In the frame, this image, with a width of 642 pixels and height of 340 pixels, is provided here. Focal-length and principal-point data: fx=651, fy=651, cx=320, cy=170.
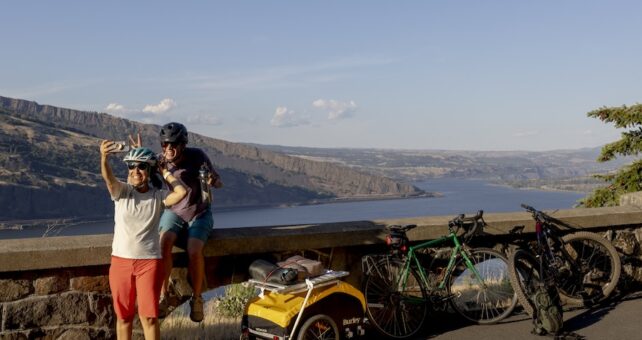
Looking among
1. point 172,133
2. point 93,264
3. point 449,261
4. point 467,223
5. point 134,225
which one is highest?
point 172,133

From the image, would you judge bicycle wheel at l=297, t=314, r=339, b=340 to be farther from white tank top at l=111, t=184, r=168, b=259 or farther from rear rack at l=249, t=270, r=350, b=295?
white tank top at l=111, t=184, r=168, b=259

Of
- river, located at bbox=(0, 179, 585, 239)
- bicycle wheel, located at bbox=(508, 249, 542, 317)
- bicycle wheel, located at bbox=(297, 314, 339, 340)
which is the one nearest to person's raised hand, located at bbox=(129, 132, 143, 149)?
bicycle wheel, located at bbox=(297, 314, 339, 340)

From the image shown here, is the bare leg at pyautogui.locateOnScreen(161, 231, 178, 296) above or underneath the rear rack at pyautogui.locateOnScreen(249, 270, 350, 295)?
above

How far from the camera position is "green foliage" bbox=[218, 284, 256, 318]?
7.21 m

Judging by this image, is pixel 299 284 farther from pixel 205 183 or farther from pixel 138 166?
pixel 138 166

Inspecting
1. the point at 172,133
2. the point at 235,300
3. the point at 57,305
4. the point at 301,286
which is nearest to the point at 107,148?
the point at 172,133

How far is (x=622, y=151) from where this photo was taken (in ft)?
47.6

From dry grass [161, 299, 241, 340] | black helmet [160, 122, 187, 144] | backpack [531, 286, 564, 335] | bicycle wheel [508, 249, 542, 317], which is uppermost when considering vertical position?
black helmet [160, 122, 187, 144]

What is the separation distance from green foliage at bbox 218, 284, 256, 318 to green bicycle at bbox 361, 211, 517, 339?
1.70 metres

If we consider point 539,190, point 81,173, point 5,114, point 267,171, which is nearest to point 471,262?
point 81,173

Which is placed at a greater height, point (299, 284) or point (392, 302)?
point (299, 284)

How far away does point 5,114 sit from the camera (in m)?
144

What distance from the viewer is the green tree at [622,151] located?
14250mm

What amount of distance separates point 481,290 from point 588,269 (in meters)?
1.50
